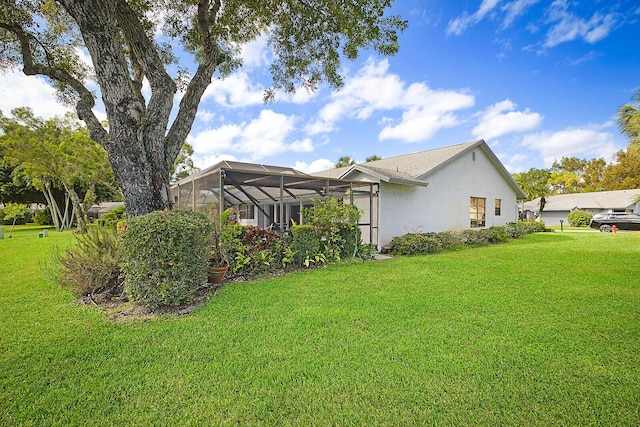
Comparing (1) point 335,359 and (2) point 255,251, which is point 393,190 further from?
(1) point 335,359

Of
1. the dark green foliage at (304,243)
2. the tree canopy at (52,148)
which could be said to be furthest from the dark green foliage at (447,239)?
the tree canopy at (52,148)

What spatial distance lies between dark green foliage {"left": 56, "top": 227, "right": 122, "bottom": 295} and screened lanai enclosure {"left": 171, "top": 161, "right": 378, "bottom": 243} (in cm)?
215

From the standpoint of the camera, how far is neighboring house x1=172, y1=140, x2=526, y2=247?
8.53 m

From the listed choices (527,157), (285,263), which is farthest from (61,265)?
(527,157)

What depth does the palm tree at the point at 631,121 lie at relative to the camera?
1440 cm

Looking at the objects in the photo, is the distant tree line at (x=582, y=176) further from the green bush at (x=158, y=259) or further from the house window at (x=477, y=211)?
the green bush at (x=158, y=259)

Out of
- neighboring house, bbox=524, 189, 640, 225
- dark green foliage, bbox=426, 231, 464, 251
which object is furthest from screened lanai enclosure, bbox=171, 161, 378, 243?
neighboring house, bbox=524, 189, 640, 225

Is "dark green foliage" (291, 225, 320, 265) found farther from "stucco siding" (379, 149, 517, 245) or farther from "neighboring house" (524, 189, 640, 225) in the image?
"neighboring house" (524, 189, 640, 225)

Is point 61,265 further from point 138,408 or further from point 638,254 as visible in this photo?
point 638,254

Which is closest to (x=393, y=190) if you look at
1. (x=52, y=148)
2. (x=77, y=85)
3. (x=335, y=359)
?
(x=335, y=359)

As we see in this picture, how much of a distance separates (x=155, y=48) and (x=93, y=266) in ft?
21.1

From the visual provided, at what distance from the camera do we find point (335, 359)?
9.46ft

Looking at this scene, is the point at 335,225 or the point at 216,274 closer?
the point at 216,274

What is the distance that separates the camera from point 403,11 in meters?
8.04
